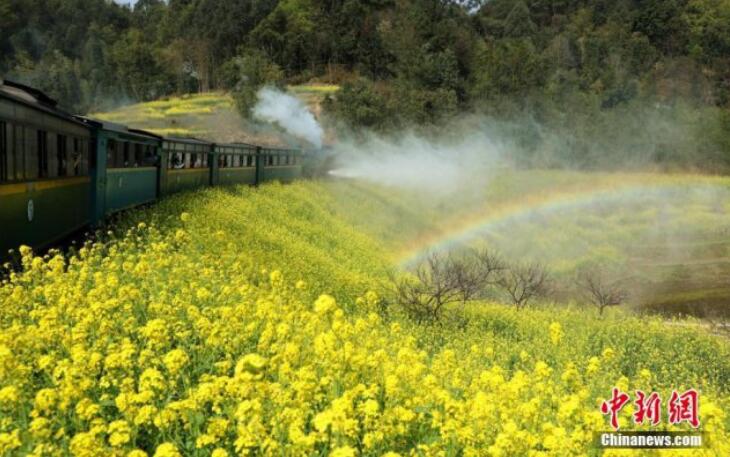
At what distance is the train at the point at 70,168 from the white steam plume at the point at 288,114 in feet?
120

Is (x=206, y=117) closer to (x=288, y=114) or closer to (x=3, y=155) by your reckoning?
(x=288, y=114)

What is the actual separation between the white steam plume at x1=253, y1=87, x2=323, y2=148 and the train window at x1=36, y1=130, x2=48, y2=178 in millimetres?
50759

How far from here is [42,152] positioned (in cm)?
1297

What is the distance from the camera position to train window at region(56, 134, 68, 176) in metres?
14.3

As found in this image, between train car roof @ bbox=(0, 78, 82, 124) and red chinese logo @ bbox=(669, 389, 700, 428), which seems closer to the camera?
red chinese logo @ bbox=(669, 389, 700, 428)

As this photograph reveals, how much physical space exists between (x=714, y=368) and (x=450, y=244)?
2587 cm

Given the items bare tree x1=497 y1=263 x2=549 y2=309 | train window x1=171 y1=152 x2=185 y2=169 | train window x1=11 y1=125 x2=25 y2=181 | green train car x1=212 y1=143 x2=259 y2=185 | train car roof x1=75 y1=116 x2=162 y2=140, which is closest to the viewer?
train window x1=11 y1=125 x2=25 y2=181

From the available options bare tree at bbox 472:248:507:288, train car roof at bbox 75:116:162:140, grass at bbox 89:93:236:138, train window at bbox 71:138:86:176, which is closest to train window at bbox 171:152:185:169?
train car roof at bbox 75:116:162:140

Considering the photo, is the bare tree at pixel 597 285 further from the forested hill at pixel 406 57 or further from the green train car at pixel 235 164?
the forested hill at pixel 406 57

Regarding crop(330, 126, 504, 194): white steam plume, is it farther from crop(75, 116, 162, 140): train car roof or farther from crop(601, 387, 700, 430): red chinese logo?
crop(601, 387, 700, 430): red chinese logo

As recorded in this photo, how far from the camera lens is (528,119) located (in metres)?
75.9

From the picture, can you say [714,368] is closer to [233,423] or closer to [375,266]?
[375,266]

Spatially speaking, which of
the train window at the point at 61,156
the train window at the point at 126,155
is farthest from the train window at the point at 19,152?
the train window at the point at 126,155

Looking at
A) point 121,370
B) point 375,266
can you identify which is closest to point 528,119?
point 375,266
